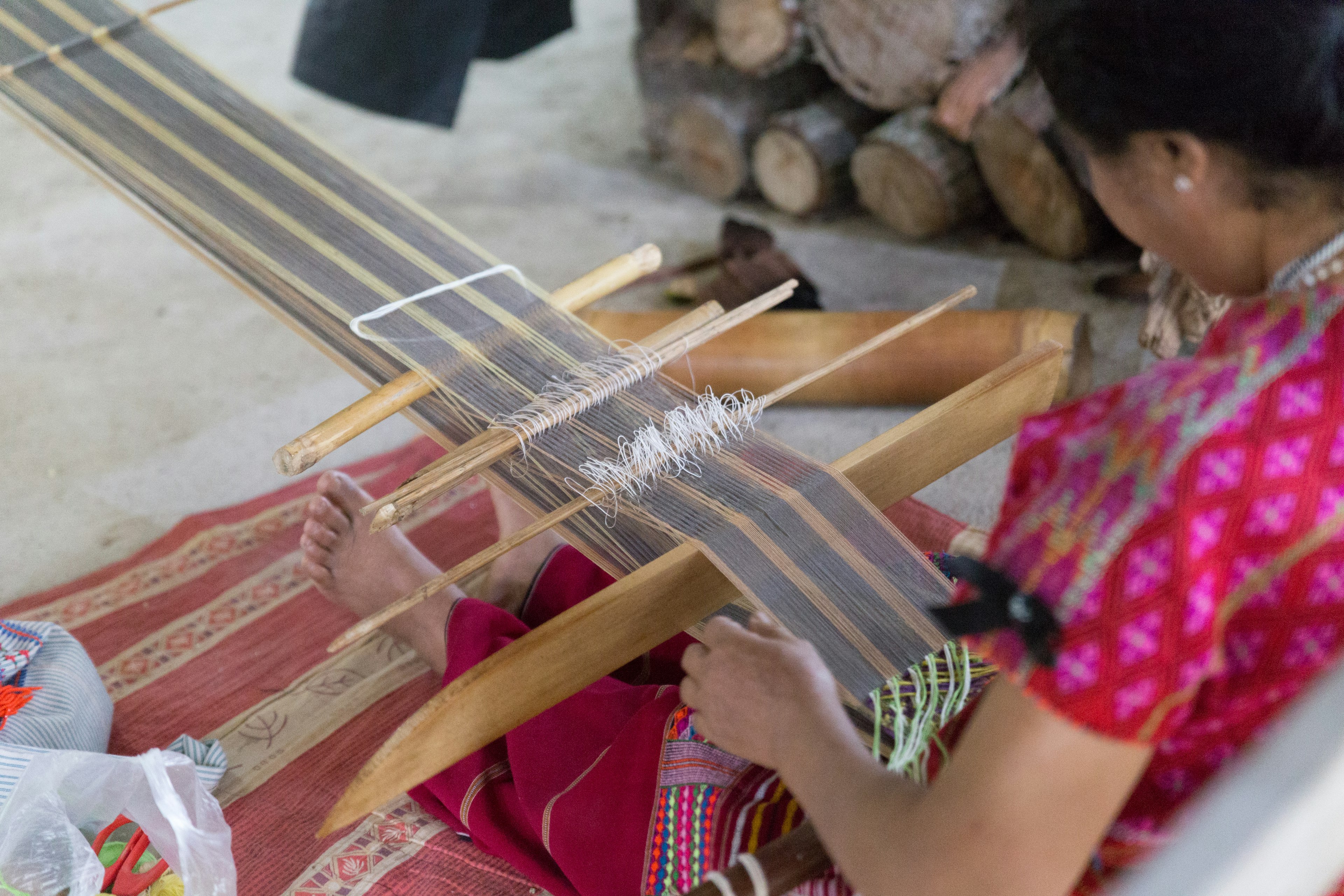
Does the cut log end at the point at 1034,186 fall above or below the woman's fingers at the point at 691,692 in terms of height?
below

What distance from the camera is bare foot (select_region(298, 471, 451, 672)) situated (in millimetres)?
1883

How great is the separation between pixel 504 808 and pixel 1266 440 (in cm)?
119

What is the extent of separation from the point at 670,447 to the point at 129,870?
1.00 m

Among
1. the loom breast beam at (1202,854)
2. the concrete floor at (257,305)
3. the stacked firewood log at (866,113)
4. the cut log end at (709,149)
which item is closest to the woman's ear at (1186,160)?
the loom breast beam at (1202,854)

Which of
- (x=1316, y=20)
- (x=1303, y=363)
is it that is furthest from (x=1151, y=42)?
(x=1303, y=363)

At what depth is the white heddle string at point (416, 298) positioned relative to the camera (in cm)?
164

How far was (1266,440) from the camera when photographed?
734mm

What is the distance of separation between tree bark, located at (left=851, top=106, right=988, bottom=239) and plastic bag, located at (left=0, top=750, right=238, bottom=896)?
2.55 metres

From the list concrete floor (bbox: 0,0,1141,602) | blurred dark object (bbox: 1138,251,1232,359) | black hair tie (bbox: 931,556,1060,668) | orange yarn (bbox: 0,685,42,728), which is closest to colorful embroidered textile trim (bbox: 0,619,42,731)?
orange yarn (bbox: 0,685,42,728)

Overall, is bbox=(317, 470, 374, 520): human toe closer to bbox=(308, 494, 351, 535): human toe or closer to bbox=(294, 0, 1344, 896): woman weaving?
bbox=(308, 494, 351, 535): human toe

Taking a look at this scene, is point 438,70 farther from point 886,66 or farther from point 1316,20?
point 1316,20

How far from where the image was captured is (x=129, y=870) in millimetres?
1584

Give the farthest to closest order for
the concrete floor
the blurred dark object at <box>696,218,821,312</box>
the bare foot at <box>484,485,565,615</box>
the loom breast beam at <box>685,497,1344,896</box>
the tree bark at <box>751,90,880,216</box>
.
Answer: the tree bark at <box>751,90,880,216</box> < the blurred dark object at <box>696,218,821,312</box> < the concrete floor < the bare foot at <box>484,485,565,615</box> < the loom breast beam at <box>685,497,1344,896</box>

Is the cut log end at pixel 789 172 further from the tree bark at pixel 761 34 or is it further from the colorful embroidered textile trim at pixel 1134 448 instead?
the colorful embroidered textile trim at pixel 1134 448
